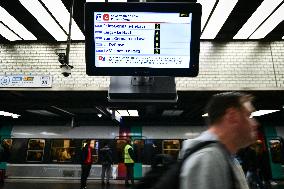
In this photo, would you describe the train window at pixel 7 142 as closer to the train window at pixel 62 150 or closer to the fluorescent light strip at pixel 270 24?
the train window at pixel 62 150

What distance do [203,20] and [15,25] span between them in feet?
12.9

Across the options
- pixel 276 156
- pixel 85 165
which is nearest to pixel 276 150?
pixel 276 156

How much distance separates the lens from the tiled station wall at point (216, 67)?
624 cm

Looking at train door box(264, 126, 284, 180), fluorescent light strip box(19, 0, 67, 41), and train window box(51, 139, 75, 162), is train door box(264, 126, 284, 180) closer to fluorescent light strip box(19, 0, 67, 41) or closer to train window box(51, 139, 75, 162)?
train window box(51, 139, 75, 162)

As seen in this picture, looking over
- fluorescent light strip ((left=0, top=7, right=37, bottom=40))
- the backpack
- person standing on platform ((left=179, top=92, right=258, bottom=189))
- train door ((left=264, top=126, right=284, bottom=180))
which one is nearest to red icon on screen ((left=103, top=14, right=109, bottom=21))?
person standing on platform ((left=179, top=92, right=258, bottom=189))

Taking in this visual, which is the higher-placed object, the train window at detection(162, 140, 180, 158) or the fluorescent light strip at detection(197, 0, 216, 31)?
the fluorescent light strip at detection(197, 0, 216, 31)

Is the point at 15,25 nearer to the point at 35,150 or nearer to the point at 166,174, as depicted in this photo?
the point at 166,174

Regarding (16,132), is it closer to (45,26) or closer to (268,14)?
(45,26)

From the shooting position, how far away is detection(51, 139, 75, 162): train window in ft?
43.4

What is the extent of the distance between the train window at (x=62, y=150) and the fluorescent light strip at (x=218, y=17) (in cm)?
941

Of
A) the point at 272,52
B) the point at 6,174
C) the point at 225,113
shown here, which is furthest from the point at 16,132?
the point at 225,113

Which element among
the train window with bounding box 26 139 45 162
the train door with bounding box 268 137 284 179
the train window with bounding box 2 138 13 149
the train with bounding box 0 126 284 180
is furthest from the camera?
the train window with bounding box 2 138 13 149

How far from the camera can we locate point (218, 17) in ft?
17.5

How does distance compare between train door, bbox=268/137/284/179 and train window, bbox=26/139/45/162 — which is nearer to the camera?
train door, bbox=268/137/284/179
